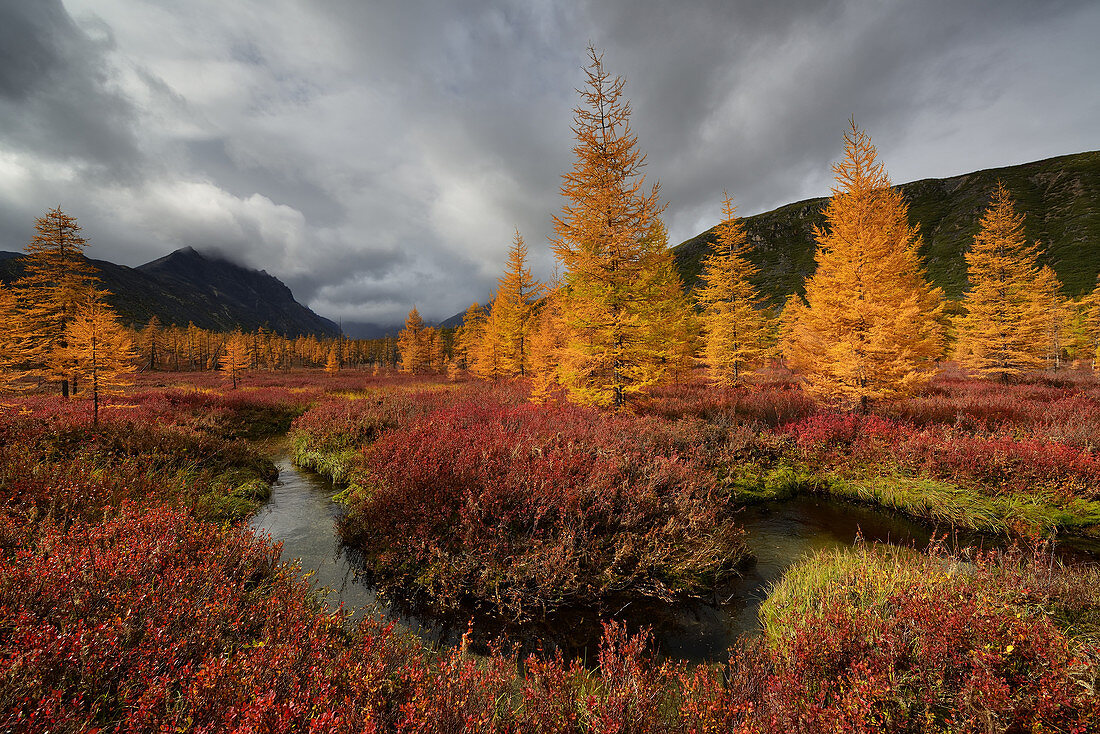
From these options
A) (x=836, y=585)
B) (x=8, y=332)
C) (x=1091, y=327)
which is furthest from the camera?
(x=1091, y=327)

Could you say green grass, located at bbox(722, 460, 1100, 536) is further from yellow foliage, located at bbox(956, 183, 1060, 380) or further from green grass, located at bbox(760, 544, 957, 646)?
yellow foliage, located at bbox(956, 183, 1060, 380)

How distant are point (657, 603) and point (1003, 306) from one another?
3214 cm

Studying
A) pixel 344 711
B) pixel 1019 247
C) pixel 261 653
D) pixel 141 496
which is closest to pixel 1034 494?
pixel 344 711

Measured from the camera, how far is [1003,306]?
74.1ft

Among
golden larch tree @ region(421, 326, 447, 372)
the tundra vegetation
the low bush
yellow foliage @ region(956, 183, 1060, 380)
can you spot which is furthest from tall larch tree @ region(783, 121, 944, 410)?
golden larch tree @ region(421, 326, 447, 372)

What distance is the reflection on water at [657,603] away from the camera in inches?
182

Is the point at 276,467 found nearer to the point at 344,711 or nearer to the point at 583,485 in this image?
the point at 583,485

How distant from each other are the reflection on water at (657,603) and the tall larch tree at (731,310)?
41.3ft

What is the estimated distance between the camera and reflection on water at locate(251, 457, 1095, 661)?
461cm

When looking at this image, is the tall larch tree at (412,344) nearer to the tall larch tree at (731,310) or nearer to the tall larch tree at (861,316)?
the tall larch tree at (731,310)

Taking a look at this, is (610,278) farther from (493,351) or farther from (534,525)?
(493,351)

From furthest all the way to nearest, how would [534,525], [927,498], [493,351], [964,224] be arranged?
[964,224]
[493,351]
[927,498]
[534,525]

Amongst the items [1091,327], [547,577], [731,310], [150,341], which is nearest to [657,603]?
[547,577]

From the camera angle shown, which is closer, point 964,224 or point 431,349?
point 431,349
